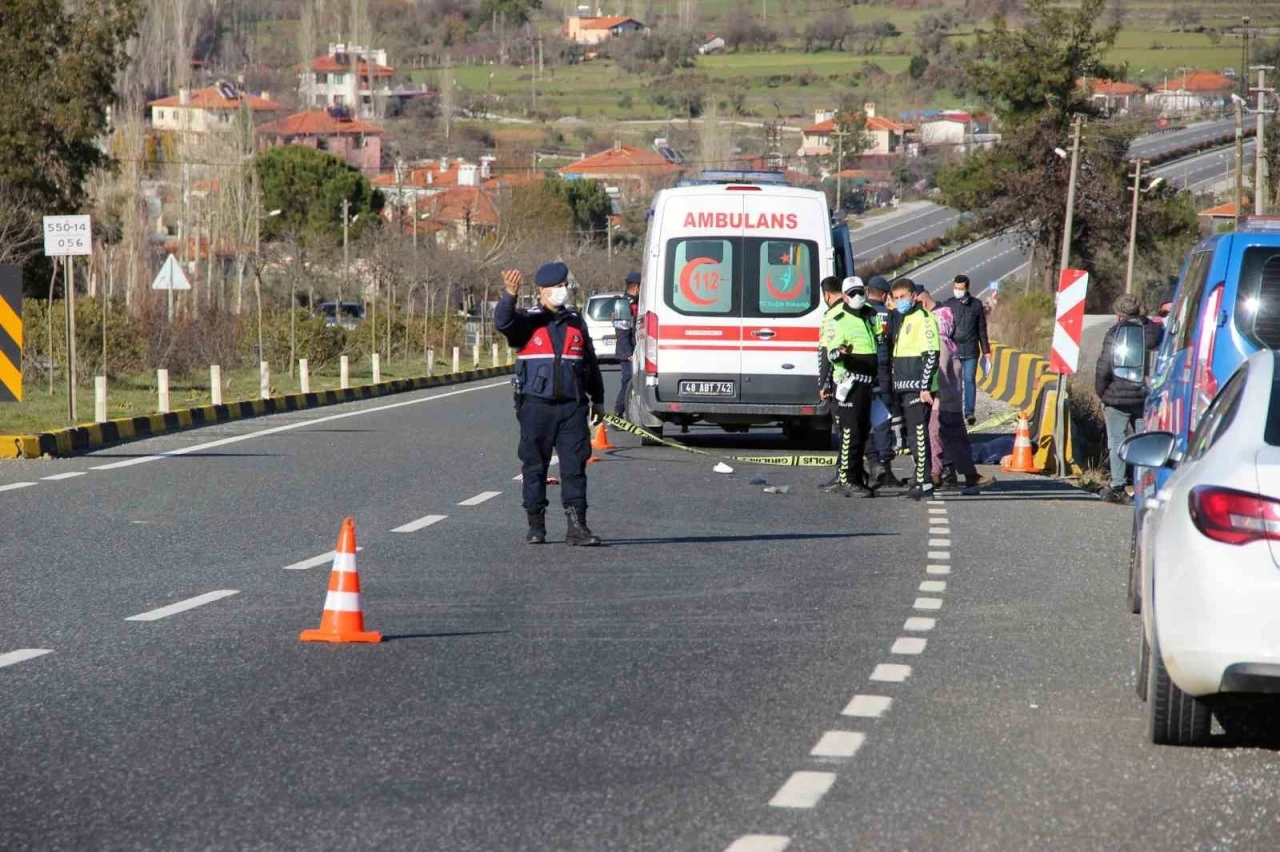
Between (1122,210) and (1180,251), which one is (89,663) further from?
(1180,251)

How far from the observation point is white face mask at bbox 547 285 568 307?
43.6ft

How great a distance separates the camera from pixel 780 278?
72.9ft

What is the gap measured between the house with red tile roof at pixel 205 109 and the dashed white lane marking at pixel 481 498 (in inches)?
2755

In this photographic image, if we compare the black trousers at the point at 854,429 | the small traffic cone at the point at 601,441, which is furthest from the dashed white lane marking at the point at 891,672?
the small traffic cone at the point at 601,441

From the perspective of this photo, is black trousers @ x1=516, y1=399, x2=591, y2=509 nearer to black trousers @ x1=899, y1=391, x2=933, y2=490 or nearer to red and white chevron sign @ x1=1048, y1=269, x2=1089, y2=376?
black trousers @ x1=899, y1=391, x2=933, y2=490

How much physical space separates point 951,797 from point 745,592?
16.1ft

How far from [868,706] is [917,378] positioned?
32.8ft

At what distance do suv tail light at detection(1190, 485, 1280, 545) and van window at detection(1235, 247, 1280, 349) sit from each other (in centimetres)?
398

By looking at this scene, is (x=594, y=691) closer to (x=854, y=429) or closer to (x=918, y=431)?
(x=854, y=429)

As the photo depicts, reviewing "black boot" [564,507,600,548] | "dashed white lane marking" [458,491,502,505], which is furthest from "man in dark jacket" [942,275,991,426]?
"black boot" [564,507,600,548]

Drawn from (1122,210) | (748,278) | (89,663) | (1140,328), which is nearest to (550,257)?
(1122,210)

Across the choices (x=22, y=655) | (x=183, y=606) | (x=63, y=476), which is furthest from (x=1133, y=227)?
(x=22, y=655)

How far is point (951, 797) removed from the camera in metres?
6.36

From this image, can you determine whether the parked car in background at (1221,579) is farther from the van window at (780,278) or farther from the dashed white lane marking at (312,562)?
the van window at (780,278)
